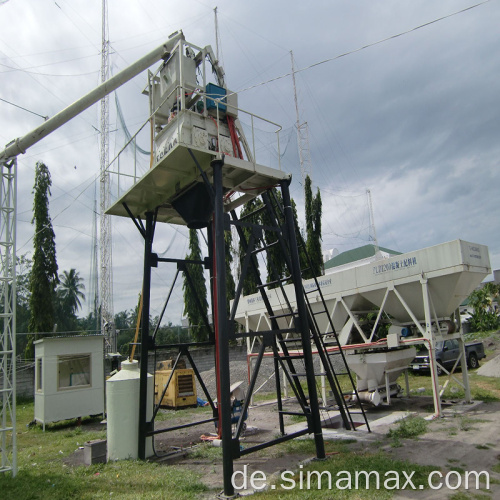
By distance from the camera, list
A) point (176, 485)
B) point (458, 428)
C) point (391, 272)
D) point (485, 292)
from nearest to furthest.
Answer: point (176, 485) < point (458, 428) < point (391, 272) < point (485, 292)

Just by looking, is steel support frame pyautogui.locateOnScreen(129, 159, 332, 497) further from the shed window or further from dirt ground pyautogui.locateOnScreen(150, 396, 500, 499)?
the shed window

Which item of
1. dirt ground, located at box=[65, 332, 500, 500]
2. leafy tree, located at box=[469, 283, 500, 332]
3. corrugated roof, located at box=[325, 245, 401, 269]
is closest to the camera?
dirt ground, located at box=[65, 332, 500, 500]

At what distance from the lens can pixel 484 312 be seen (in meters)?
39.4

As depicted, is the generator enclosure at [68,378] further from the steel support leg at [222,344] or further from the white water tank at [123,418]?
the steel support leg at [222,344]

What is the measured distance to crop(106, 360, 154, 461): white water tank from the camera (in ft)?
27.3

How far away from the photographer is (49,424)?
14531 mm

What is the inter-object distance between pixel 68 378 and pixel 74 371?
303 millimetres

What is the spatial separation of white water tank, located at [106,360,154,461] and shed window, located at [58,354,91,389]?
23.1 ft

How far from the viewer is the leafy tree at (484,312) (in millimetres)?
38500

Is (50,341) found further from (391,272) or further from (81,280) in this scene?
Answer: (81,280)

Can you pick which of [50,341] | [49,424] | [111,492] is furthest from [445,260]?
[49,424]

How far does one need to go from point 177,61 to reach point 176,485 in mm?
8218

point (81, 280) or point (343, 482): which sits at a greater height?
point (81, 280)

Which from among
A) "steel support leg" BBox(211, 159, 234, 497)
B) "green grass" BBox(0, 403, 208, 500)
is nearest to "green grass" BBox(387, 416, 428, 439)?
"steel support leg" BBox(211, 159, 234, 497)
